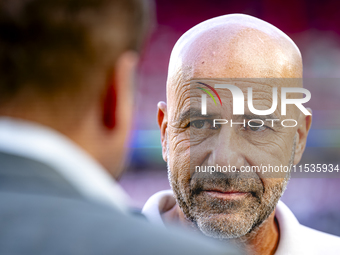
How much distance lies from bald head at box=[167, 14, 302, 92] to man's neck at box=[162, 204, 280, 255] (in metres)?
0.55

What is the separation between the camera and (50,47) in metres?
0.73

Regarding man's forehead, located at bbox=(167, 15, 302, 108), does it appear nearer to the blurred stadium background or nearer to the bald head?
the bald head

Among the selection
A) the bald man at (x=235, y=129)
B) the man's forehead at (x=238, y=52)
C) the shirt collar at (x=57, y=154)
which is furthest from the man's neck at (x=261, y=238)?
the shirt collar at (x=57, y=154)

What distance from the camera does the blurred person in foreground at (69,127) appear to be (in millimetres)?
539

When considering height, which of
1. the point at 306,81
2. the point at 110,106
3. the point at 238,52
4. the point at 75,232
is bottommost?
the point at 75,232

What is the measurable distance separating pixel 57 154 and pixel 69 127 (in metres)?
0.13

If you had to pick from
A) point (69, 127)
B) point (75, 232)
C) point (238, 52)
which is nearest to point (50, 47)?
point (69, 127)

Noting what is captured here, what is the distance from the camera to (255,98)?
1383 mm

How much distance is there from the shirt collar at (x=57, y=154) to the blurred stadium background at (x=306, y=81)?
4264 mm

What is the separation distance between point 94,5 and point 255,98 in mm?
793

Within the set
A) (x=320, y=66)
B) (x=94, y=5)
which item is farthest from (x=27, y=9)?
(x=320, y=66)

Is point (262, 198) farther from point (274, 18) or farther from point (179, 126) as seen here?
point (274, 18)

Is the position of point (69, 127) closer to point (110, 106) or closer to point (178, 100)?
point (110, 106)

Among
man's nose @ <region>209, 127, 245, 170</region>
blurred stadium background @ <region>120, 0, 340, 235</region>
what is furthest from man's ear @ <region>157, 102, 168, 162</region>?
blurred stadium background @ <region>120, 0, 340, 235</region>
